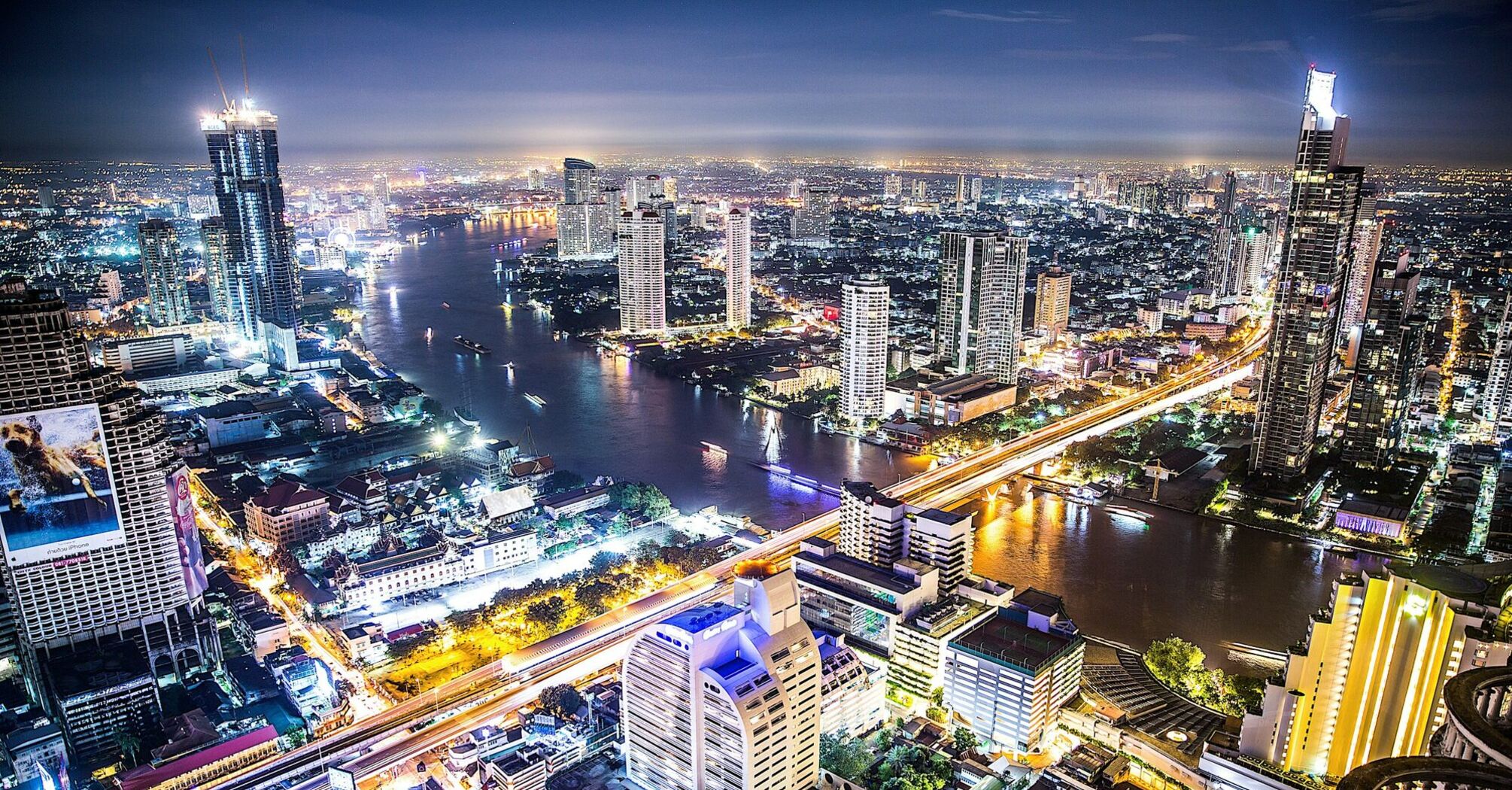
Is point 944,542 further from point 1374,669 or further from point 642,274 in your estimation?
point 642,274

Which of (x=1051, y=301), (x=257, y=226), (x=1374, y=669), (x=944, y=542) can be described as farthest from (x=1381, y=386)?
(x=257, y=226)

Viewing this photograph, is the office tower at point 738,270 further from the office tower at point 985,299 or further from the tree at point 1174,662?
the tree at point 1174,662

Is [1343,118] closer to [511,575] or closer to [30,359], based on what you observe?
[511,575]

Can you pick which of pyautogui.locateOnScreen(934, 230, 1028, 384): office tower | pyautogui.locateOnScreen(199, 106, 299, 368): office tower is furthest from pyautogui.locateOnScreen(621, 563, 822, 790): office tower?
pyautogui.locateOnScreen(199, 106, 299, 368): office tower

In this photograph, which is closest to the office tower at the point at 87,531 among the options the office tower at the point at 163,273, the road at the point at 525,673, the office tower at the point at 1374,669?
the road at the point at 525,673

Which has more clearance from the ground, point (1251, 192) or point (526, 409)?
point (1251, 192)

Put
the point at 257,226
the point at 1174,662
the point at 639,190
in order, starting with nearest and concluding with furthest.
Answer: the point at 1174,662 < the point at 257,226 < the point at 639,190

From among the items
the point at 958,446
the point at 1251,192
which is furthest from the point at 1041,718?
the point at 1251,192
